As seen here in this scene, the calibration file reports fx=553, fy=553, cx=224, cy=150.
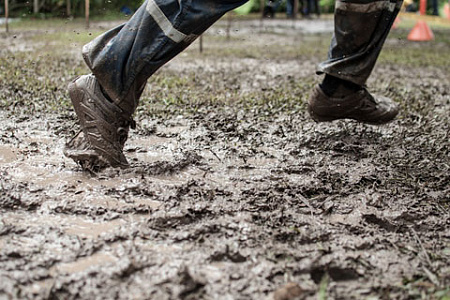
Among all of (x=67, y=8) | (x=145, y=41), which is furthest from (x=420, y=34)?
(x=145, y=41)

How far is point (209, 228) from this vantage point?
1.88 metres

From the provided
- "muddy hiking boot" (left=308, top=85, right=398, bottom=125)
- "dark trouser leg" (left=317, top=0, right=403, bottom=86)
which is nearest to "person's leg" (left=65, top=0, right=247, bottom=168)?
"dark trouser leg" (left=317, top=0, right=403, bottom=86)

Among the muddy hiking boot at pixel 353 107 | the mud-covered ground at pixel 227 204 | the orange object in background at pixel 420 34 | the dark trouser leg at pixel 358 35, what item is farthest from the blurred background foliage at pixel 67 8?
the dark trouser leg at pixel 358 35

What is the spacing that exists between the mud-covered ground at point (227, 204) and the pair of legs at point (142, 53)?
0.54ft

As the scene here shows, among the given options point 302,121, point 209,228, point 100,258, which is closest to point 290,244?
point 209,228

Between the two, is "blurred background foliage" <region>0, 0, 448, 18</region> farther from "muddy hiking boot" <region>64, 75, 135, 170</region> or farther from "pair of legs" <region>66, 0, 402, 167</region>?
"muddy hiking boot" <region>64, 75, 135, 170</region>

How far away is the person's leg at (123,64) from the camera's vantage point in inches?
85.7

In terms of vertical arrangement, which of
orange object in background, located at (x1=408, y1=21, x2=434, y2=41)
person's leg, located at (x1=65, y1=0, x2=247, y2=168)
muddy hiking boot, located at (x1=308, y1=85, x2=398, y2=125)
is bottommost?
orange object in background, located at (x1=408, y1=21, x2=434, y2=41)

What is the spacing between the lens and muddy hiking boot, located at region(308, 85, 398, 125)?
2.95 meters

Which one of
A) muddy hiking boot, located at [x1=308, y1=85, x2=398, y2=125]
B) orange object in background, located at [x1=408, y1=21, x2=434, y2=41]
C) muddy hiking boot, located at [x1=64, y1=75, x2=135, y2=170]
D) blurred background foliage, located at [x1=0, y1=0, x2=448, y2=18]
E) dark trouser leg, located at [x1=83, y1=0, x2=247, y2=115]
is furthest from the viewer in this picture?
blurred background foliage, located at [x1=0, y1=0, x2=448, y2=18]

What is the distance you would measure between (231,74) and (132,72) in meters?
3.08

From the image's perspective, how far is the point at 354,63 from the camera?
2.82 metres

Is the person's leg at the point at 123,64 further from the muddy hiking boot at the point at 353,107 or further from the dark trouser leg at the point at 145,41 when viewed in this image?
the muddy hiking boot at the point at 353,107

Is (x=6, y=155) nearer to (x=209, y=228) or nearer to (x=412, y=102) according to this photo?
(x=209, y=228)
